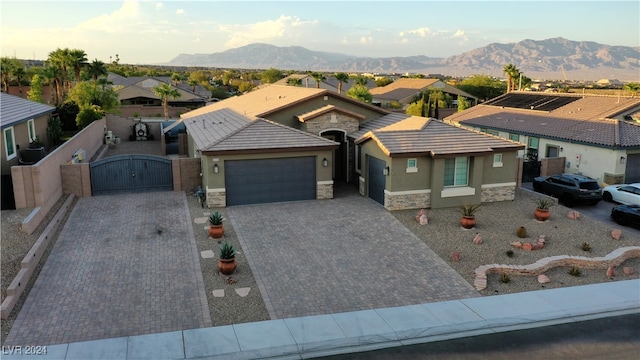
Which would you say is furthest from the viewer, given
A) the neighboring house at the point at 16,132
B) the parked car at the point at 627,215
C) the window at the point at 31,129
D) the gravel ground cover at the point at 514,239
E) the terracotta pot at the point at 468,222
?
the window at the point at 31,129

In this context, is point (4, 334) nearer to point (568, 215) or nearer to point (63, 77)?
point (568, 215)

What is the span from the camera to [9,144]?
25.5 metres

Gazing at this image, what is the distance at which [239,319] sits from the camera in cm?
1363

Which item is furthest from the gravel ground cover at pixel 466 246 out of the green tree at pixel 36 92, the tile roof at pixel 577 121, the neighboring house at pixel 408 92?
the neighboring house at pixel 408 92

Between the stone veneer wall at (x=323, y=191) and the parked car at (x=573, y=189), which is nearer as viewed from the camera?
the stone veneer wall at (x=323, y=191)

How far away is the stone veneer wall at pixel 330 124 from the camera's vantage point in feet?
91.4

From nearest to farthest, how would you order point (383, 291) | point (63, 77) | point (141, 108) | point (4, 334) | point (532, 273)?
point (4, 334), point (383, 291), point (532, 273), point (141, 108), point (63, 77)

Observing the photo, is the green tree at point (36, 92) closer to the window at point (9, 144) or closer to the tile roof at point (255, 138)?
the window at point (9, 144)

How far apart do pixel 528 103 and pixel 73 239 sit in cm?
3841

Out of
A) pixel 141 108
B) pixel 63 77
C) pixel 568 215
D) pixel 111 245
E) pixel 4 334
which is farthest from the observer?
pixel 63 77

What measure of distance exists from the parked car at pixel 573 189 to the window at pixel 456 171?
6.00 meters

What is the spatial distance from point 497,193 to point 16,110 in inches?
1014

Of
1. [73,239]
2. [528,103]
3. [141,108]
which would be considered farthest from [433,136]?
[141,108]

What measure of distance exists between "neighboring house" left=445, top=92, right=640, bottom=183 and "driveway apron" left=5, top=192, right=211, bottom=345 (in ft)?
78.1
